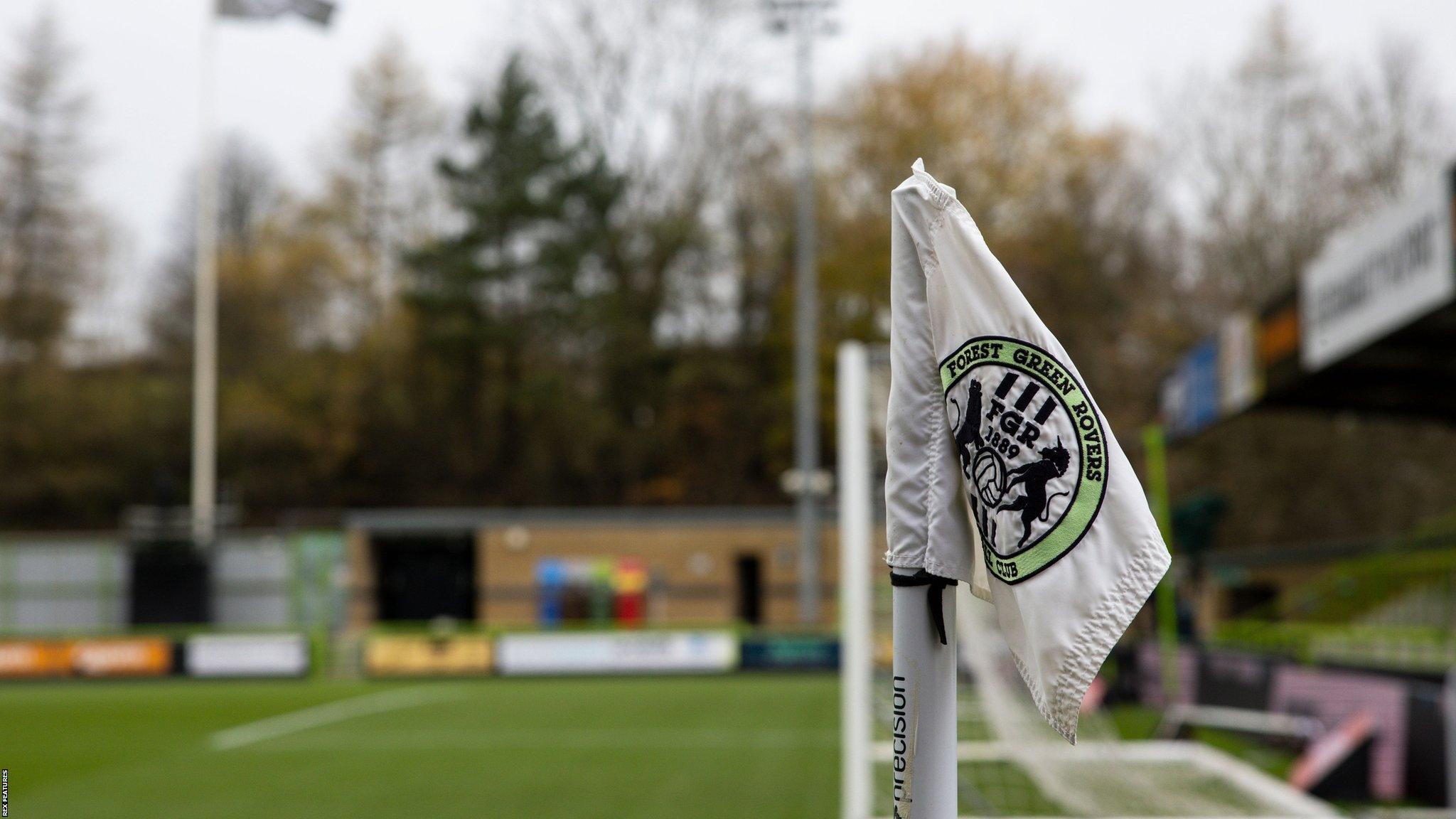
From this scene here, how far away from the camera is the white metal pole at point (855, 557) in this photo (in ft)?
21.7

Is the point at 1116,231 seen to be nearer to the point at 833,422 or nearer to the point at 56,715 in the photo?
the point at 833,422

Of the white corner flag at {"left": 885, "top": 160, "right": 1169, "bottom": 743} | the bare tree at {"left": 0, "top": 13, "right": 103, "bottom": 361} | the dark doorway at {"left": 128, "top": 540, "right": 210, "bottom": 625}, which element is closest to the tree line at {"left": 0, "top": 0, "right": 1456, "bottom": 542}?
the bare tree at {"left": 0, "top": 13, "right": 103, "bottom": 361}

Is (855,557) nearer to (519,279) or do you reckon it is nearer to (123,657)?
(123,657)

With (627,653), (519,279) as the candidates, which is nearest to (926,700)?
(627,653)

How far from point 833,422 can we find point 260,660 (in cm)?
1909

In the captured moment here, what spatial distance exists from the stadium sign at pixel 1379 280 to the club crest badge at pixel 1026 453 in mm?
9354

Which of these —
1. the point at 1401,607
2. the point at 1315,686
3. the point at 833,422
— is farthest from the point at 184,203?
the point at 1315,686

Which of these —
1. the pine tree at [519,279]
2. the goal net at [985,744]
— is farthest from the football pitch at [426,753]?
Result: the pine tree at [519,279]

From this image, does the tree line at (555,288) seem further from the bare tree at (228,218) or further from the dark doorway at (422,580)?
the dark doorway at (422,580)

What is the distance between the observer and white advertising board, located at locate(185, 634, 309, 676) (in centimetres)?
2433

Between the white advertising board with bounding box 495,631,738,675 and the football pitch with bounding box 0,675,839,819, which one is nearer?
the football pitch with bounding box 0,675,839,819

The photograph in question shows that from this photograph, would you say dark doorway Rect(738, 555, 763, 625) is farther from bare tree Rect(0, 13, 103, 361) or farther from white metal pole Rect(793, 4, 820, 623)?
bare tree Rect(0, 13, 103, 361)

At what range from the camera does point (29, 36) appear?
1745 inches

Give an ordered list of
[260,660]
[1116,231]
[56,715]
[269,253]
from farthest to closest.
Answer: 1. [269,253]
2. [1116,231]
3. [260,660]
4. [56,715]
